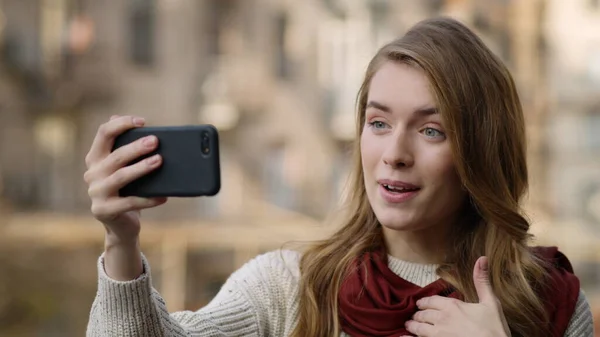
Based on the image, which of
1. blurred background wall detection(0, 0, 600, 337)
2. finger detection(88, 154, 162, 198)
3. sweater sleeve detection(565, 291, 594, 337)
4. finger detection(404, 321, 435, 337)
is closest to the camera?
finger detection(88, 154, 162, 198)

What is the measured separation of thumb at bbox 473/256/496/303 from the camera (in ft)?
6.09

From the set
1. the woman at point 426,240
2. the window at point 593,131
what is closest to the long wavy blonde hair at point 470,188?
the woman at point 426,240

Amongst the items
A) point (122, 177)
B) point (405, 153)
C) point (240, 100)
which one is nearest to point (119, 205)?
point (122, 177)

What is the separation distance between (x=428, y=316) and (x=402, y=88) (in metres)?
0.41

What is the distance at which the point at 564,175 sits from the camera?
15570mm

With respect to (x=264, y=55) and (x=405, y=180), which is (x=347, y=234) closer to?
(x=405, y=180)

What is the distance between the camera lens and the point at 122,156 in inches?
61.8

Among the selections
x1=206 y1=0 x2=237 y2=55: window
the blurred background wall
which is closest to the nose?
the blurred background wall

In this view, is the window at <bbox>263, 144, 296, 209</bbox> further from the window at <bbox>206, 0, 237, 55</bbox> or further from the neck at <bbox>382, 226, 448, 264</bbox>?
the neck at <bbox>382, 226, 448, 264</bbox>

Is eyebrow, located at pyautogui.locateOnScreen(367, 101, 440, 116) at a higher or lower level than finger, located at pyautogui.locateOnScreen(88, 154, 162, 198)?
higher

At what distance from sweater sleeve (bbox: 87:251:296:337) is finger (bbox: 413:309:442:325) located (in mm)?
279

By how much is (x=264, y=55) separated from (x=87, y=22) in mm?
2615

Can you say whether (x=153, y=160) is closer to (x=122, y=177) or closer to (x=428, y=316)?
(x=122, y=177)

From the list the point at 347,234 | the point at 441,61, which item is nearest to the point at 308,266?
the point at 347,234
